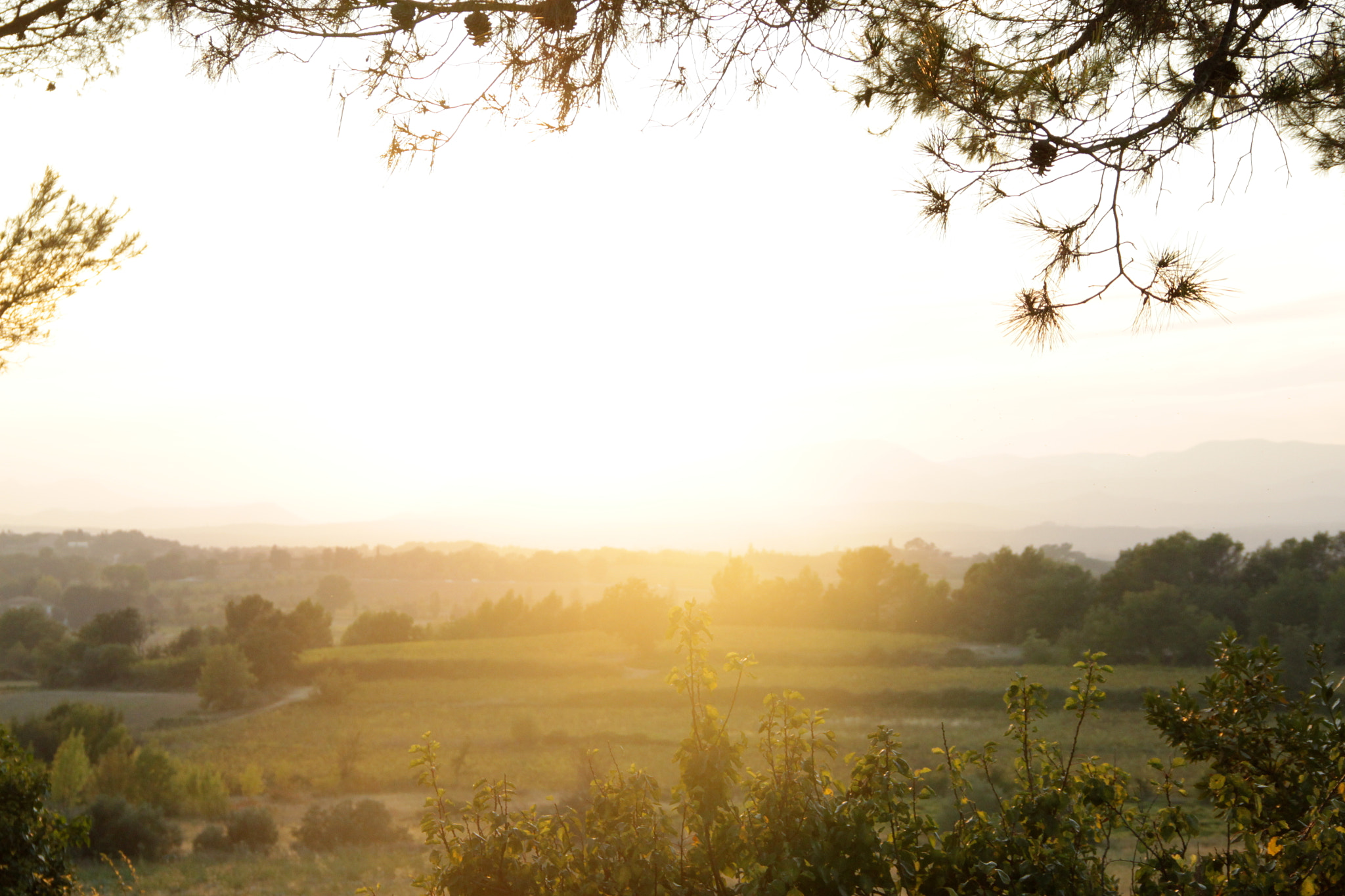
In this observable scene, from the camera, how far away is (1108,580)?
1499 inches

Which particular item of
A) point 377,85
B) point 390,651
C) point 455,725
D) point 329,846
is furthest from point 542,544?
point 377,85

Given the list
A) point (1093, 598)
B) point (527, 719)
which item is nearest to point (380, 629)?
point (527, 719)

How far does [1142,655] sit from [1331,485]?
76174mm

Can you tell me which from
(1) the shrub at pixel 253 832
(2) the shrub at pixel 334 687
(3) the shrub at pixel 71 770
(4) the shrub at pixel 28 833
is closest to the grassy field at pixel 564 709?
(2) the shrub at pixel 334 687

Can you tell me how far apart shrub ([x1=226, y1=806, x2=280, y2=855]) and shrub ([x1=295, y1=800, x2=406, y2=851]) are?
0.64m

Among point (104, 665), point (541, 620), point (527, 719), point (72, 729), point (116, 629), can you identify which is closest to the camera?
point (72, 729)

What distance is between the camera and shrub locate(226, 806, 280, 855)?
19.0 m

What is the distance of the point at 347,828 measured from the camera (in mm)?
20094

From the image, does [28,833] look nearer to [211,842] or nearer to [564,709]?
[211,842]

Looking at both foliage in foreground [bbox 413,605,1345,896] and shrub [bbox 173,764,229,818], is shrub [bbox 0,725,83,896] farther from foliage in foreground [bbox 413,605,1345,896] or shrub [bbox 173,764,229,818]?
shrub [bbox 173,764,229,818]

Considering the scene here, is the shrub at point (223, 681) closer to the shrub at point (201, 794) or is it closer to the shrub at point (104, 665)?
the shrub at point (104, 665)

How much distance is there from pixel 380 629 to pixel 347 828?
2957cm

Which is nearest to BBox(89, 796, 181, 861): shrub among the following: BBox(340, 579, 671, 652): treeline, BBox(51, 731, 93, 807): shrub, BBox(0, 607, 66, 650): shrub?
BBox(51, 731, 93, 807): shrub

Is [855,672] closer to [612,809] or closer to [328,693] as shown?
[328,693]
